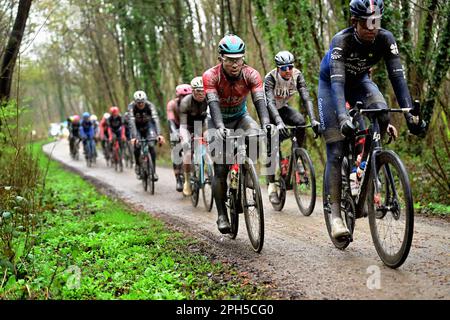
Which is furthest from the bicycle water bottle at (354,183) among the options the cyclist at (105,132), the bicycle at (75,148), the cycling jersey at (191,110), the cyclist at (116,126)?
the bicycle at (75,148)

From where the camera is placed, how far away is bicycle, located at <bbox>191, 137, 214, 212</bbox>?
30.0 ft

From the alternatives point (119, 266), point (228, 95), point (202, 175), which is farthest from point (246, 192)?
point (202, 175)

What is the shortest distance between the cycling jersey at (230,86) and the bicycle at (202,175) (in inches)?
108

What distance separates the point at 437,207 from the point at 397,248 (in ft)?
11.3

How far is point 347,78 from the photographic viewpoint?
17.3 feet

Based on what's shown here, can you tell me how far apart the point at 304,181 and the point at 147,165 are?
5.29 metres

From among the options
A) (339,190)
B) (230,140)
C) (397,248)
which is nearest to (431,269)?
(397,248)

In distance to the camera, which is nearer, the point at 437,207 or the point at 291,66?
the point at 437,207

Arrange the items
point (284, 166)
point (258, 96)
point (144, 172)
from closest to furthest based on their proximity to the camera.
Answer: point (258, 96)
point (284, 166)
point (144, 172)

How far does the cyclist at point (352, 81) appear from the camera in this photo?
4.64 metres

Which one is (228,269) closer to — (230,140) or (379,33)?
(230,140)

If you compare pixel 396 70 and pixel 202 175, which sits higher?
pixel 396 70

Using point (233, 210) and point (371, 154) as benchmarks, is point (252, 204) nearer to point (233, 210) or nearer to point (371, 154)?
point (233, 210)

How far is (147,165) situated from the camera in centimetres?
1226
